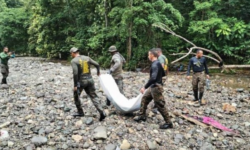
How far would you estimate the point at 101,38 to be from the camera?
17547 mm

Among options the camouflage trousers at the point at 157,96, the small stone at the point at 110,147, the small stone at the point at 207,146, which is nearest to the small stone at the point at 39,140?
the small stone at the point at 110,147

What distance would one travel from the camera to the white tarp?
232 inches

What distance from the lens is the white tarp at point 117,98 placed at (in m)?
5.89

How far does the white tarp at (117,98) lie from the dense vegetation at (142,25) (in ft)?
28.8

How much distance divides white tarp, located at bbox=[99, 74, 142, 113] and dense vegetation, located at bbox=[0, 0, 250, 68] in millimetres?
8792

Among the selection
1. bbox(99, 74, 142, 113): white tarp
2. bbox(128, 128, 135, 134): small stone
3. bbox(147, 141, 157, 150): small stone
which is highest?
bbox(99, 74, 142, 113): white tarp

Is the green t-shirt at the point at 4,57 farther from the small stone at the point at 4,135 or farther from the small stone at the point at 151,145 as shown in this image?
the small stone at the point at 151,145

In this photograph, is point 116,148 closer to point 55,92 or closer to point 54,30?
point 55,92

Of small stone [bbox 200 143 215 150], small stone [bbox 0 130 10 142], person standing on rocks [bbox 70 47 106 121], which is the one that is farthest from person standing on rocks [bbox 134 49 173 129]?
small stone [bbox 0 130 10 142]

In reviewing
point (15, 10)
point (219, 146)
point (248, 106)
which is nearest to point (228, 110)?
point (248, 106)

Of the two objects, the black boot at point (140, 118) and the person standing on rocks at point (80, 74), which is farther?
the black boot at point (140, 118)

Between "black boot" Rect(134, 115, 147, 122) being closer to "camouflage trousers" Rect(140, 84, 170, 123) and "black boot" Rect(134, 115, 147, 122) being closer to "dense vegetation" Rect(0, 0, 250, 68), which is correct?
"camouflage trousers" Rect(140, 84, 170, 123)

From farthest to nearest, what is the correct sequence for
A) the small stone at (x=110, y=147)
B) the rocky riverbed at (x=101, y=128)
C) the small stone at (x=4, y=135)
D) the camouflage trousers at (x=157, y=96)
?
the camouflage trousers at (x=157, y=96) < the small stone at (x=4, y=135) < the rocky riverbed at (x=101, y=128) < the small stone at (x=110, y=147)

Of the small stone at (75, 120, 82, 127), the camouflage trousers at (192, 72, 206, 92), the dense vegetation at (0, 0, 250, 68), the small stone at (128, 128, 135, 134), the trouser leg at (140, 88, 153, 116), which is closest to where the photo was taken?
the small stone at (128, 128, 135, 134)
